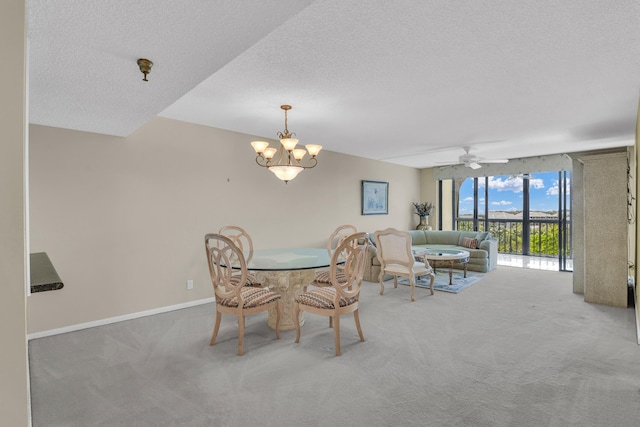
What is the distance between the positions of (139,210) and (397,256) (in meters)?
3.42

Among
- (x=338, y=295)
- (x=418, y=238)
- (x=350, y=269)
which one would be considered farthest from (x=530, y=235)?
(x=338, y=295)

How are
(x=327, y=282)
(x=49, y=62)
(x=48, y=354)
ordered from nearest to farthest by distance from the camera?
(x=49, y=62), (x=48, y=354), (x=327, y=282)

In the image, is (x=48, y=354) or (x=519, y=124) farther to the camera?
(x=519, y=124)

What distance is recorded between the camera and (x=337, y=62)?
2.42m

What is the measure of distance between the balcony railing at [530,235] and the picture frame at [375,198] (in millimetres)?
2887

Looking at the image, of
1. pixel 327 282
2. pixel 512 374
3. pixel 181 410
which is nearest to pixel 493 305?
pixel 512 374

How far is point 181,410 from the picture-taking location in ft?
6.53

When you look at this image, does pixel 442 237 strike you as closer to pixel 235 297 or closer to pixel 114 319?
pixel 235 297

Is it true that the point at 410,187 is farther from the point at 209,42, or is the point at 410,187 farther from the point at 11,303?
the point at 11,303

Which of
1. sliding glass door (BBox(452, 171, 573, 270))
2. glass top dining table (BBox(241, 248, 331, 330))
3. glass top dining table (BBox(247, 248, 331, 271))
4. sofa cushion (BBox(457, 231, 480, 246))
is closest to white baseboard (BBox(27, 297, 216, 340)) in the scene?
glass top dining table (BBox(247, 248, 331, 271))

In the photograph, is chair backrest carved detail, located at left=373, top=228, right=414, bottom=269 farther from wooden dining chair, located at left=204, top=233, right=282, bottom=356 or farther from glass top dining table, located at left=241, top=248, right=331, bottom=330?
wooden dining chair, located at left=204, top=233, right=282, bottom=356

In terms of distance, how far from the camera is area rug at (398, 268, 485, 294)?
16.4 ft

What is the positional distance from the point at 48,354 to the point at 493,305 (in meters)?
4.75

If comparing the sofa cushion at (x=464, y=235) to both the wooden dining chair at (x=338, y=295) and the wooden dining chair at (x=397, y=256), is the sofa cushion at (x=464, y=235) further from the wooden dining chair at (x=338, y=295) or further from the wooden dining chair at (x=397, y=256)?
the wooden dining chair at (x=338, y=295)
